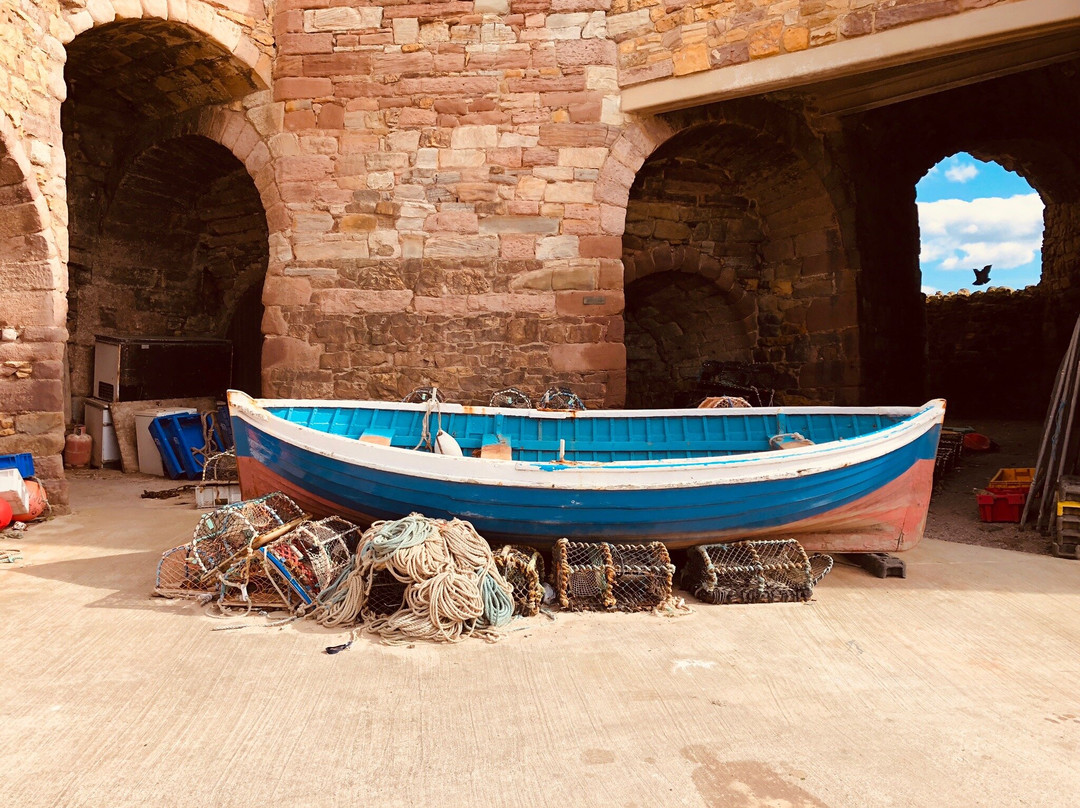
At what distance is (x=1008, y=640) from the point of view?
3605mm

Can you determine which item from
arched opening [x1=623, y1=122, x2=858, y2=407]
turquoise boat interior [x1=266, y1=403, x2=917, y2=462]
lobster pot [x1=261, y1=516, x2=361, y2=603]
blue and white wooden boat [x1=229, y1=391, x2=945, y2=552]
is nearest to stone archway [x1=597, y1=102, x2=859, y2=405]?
arched opening [x1=623, y1=122, x2=858, y2=407]

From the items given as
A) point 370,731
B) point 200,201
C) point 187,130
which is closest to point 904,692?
point 370,731

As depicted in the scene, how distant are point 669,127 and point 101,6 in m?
4.77

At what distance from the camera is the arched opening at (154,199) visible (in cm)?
725

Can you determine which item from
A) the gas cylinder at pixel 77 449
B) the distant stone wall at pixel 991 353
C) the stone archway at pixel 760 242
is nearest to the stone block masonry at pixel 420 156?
the stone archway at pixel 760 242

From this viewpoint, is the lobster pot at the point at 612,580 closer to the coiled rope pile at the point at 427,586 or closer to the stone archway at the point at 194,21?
the coiled rope pile at the point at 427,586

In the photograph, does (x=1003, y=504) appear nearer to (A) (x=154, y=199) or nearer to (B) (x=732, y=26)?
(B) (x=732, y=26)

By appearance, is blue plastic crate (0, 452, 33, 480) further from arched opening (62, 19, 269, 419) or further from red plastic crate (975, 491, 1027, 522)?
red plastic crate (975, 491, 1027, 522)

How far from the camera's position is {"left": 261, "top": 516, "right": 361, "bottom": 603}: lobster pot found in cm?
386

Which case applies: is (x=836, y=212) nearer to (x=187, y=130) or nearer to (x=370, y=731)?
(x=187, y=130)

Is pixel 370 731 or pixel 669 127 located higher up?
pixel 669 127

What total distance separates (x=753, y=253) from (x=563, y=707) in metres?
7.14

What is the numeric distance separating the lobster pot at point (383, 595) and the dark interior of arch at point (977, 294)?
242 inches

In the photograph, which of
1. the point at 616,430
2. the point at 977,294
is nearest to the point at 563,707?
the point at 616,430
